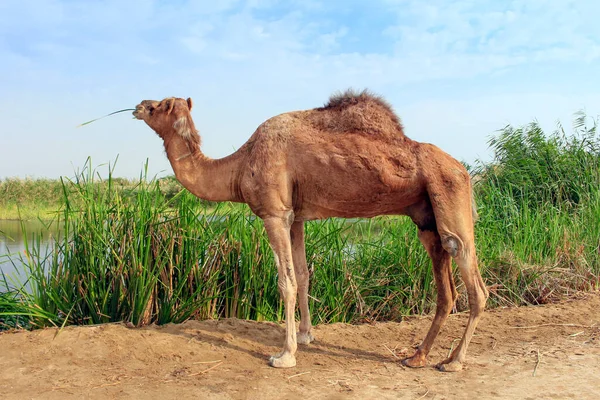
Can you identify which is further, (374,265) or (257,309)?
(374,265)

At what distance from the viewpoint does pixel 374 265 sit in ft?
24.5

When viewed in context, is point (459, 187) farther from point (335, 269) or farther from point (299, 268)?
point (335, 269)

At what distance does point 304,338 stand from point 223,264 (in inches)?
54.7

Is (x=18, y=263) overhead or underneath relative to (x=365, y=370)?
overhead

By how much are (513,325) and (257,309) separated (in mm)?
3265

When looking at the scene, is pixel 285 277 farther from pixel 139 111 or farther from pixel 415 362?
pixel 139 111

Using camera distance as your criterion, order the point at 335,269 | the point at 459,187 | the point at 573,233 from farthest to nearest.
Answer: the point at 573,233 < the point at 335,269 < the point at 459,187

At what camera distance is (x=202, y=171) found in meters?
5.44

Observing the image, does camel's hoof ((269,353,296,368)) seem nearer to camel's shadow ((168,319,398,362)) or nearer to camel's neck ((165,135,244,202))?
camel's shadow ((168,319,398,362))

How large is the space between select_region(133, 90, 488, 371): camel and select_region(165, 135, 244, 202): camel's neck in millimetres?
12

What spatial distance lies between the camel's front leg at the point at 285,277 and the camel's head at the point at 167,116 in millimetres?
1350

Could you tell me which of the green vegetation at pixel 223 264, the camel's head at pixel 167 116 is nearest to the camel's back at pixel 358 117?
the camel's head at pixel 167 116

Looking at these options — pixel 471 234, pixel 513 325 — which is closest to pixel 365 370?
pixel 471 234

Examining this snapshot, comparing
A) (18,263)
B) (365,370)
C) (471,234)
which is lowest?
(365,370)
